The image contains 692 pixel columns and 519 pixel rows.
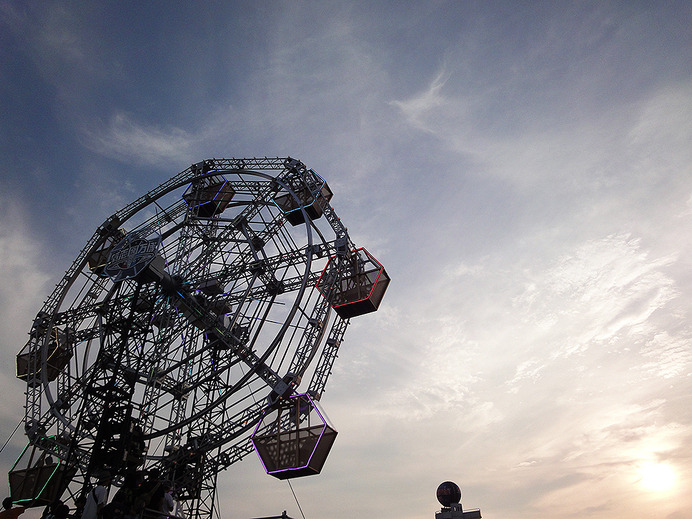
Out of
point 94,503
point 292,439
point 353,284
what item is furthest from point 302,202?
point 94,503

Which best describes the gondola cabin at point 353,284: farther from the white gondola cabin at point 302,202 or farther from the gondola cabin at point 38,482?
the gondola cabin at point 38,482

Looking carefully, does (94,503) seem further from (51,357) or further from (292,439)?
(51,357)

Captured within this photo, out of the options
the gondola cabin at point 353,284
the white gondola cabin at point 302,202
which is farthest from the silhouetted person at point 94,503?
the white gondola cabin at point 302,202

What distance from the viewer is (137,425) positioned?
18.5 meters

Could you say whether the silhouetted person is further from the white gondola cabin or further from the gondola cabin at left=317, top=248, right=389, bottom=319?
the white gondola cabin

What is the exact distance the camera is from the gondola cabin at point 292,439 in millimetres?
16906

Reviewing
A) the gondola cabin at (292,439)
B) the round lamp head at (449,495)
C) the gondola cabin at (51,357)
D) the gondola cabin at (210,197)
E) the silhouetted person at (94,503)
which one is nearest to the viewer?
the silhouetted person at (94,503)

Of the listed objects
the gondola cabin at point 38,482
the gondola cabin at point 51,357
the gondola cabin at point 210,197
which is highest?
the gondola cabin at point 210,197

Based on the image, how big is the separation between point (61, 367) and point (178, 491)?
9.59m

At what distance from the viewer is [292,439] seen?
17.4 metres

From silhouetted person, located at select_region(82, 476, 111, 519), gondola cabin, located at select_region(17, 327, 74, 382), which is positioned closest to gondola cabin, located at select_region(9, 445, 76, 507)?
gondola cabin, located at select_region(17, 327, 74, 382)

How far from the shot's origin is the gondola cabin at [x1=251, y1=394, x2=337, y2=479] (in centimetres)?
1691

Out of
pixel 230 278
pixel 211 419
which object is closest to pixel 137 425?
pixel 211 419

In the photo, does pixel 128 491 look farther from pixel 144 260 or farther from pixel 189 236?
pixel 189 236
